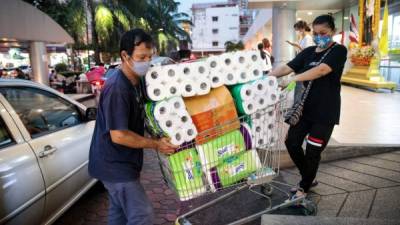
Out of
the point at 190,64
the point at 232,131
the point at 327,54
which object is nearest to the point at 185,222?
the point at 232,131

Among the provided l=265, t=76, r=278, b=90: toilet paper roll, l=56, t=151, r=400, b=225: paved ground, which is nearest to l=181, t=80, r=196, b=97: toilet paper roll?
l=265, t=76, r=278, b=90: toilet paper roll

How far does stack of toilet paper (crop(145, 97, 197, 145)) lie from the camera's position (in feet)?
7.47

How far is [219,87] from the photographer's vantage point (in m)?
2.54

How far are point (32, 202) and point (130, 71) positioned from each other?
4.54 ft

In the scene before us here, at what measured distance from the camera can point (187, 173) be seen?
2.53 meters

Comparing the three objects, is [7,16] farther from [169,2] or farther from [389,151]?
[169,2]

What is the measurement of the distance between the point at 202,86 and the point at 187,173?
2.12ft

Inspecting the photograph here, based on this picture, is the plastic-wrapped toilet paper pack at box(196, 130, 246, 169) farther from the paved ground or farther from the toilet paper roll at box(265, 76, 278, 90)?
the paved ground

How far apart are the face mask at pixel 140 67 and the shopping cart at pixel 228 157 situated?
0.62 metres

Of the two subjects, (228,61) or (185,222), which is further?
(185,222)

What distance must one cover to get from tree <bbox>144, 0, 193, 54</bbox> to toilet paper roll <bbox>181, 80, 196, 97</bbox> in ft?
102

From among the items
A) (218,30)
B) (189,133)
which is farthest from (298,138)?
(218,30)

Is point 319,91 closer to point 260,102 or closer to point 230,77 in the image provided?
point 260,102

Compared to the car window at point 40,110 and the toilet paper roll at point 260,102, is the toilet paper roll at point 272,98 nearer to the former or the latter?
the toilet paper roll at point 260,102
